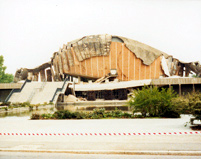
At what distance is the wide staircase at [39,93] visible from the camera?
42.2 metres

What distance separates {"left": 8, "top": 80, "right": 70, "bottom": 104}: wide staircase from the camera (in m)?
42.2

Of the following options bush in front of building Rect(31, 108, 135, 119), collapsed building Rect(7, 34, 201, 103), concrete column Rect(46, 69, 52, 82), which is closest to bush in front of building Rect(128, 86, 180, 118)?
bush in front of building Rect(31, 108, 135, 119)

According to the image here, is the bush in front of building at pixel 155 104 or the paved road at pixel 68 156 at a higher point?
the bush in front of building at pixel 155 104

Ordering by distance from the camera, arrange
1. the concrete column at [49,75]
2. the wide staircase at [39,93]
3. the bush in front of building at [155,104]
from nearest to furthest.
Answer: the bush in front of building at [155,104] → the wide staircase at [39,93] → the concrete column at [49,75]

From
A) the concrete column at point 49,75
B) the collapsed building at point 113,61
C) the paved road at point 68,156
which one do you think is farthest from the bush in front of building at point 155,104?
the concrete column at point 49,75

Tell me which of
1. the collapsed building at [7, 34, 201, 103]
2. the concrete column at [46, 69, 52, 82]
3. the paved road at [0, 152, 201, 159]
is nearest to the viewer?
the paved road at [0, 152, 201, 159]

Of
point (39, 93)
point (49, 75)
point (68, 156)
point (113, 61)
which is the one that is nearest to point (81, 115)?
point (68, 156)

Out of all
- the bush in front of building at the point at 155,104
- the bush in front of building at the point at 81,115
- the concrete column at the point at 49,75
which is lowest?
the bush in front of building at the point at 81,115

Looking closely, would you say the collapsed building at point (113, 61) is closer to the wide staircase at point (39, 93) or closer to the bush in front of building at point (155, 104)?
the wide staircase at point (39, 93)

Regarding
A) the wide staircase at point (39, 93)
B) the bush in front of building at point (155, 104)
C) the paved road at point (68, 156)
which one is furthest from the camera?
the wide staircase at point (39, 93)

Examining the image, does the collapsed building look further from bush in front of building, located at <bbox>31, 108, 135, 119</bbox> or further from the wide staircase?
bush in front of building, located at <bbox>31, 108, 135, 119</bbox>

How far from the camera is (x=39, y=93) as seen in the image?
→ 45094 millimetres

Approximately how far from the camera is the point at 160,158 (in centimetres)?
710

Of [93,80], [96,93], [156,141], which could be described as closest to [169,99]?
[156,141]
